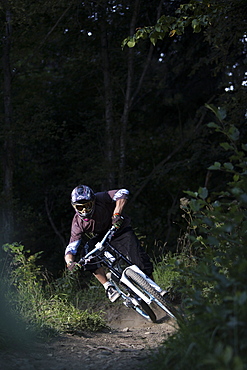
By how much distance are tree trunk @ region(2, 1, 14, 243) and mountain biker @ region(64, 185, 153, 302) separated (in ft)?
22.6

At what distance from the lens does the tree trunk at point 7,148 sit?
1377 centimetres

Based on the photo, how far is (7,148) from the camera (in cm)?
1433

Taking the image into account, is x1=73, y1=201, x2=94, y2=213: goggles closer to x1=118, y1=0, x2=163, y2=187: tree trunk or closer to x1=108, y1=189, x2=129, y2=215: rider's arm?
x1=108, y1=189, x2=129, y2=215: rider's arm

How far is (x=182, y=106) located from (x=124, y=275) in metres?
11.3

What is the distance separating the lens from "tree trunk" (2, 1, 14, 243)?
542 inches

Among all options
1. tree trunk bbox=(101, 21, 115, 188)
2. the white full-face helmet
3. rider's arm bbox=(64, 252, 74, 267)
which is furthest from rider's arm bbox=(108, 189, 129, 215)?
tree trunk bbox=(101, 21, 115, 188)

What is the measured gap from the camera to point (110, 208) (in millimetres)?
7285

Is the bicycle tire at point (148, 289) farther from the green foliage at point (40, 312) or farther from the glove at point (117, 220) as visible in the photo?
the green foliage at point (40, 312)

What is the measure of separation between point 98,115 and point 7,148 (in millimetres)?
4313

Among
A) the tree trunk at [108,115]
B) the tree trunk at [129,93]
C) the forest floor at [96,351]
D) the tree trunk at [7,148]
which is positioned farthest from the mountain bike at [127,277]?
the tree trunk at [129,93]

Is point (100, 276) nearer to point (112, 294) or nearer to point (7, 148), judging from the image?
point (112, 294)

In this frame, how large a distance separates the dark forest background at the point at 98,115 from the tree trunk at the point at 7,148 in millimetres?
26

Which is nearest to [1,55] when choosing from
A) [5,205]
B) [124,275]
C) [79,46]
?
[79,46]

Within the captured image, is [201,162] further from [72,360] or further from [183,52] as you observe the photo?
[72,360]
